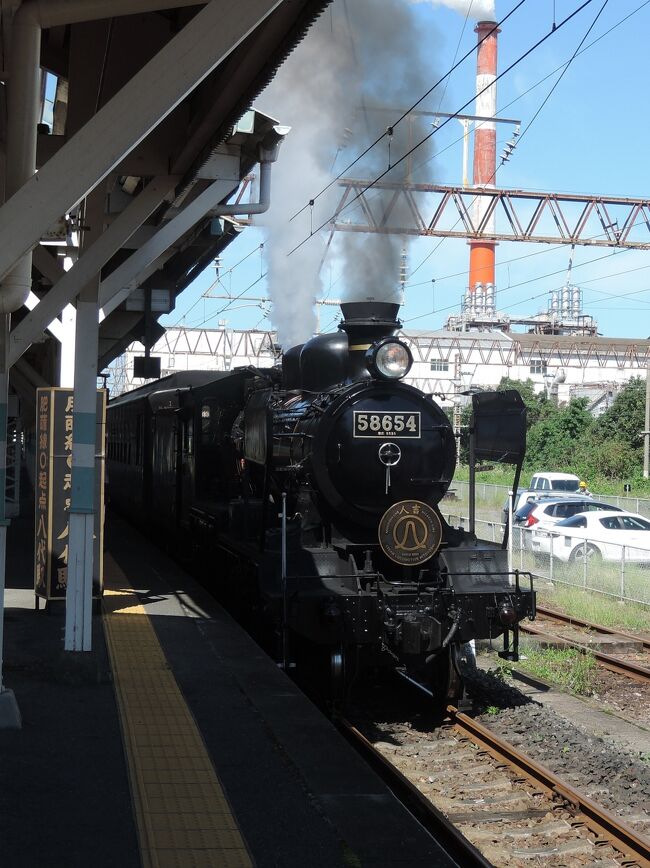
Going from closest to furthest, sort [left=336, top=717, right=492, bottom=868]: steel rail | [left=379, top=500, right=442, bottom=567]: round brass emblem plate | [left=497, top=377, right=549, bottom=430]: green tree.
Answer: [left=336, top=717, right=492, bottom=868]: steel rail, [left=379, top=500, right=442, bottom=567]: round brass emblem plate, [left=497, top=377, right=549, bottom=430]: green tree

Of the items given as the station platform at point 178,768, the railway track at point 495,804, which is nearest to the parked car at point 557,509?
the station platform at point 178,768

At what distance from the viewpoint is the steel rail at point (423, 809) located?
199 inches

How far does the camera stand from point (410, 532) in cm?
783

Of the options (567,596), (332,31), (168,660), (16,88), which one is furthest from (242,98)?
(567,596)

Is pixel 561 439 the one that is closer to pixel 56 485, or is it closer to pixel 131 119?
pixel 56 485

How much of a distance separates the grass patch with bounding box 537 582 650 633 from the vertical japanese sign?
7138 mm

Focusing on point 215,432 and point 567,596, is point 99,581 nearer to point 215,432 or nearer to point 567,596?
point 215,432

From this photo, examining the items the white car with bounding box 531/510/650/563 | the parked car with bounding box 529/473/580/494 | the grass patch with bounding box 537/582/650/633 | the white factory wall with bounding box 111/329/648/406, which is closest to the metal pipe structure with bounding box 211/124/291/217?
the grass patch with bounding box 537/582/650/633

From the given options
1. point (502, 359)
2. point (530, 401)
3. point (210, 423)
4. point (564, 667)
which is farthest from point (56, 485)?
point (502, 359)

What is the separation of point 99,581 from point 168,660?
5.97 ft

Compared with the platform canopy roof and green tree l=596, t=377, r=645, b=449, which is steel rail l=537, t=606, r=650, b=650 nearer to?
the platform canopy roof

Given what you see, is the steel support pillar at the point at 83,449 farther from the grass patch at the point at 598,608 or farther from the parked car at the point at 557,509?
the parked car at the point at 557,509

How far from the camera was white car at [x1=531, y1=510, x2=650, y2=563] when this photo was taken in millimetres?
15344

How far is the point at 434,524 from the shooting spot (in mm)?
7879
